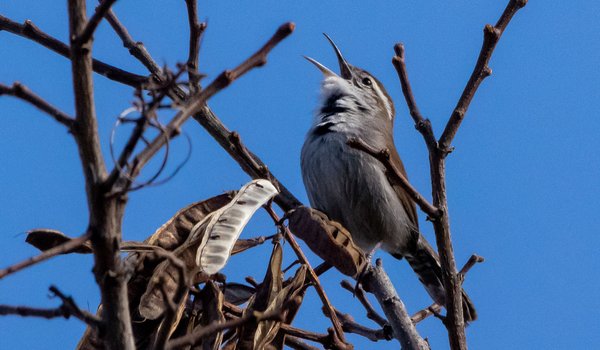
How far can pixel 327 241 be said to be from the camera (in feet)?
11.7

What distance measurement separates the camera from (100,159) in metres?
1.80

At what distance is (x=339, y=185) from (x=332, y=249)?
243cm

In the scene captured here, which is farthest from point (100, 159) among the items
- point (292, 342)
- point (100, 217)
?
point (292, 342)

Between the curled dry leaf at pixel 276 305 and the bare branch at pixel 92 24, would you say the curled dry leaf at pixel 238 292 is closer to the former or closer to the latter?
the curled dry leaf at pixel 276 305

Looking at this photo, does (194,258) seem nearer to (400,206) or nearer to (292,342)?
(292,342)

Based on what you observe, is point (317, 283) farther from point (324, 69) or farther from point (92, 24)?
point (324, 69)

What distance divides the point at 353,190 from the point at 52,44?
2755 mm

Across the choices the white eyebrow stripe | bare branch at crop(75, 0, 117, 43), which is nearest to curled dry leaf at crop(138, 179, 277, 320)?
bare branch at crop(75, 0, 117, 43)

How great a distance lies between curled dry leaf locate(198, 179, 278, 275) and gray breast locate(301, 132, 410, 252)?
8.03 feet

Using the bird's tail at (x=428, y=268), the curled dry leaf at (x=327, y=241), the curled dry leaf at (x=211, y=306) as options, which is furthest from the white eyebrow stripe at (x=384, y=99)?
the curled dry leaf at (x=211, y=306)

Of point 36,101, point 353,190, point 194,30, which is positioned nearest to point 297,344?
point 194,30

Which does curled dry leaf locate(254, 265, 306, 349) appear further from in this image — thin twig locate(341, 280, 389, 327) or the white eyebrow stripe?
the white eyebrow stripe

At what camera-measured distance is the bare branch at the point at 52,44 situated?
3917 mm

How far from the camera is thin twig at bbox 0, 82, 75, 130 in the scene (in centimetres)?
174
